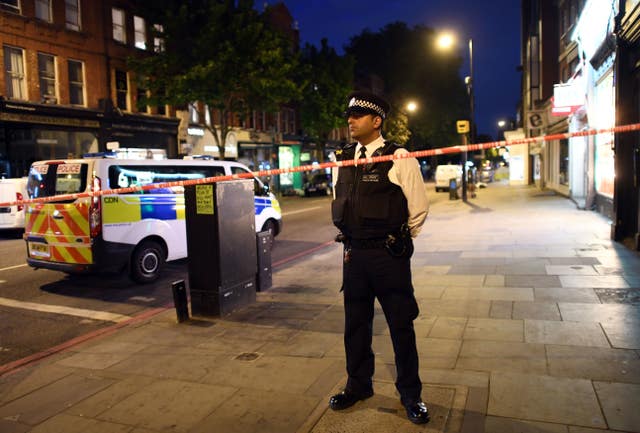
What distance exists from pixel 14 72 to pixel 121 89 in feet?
17.8

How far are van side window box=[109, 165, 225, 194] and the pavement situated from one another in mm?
2797

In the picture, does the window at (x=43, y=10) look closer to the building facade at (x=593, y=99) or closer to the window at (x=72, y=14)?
the window at (x=72, y=14)

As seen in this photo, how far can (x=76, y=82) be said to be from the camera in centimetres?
2395

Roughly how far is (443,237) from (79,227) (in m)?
8.00

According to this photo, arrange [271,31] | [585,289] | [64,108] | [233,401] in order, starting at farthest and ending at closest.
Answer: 1. [271,31]
2. [64,108]
3. [585,289]
4. [233,401]

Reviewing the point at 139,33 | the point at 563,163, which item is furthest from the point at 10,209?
the point at 563,163

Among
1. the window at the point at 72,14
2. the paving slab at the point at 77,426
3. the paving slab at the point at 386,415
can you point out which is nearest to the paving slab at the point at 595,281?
the paving slab at the point at 386,415

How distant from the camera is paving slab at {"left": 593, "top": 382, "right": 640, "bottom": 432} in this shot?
319cm

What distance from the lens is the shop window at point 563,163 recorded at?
78.5ft

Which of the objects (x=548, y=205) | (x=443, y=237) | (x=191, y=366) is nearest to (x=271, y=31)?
(x=548, y=205)

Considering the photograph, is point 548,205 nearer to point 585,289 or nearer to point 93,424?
point 585,289

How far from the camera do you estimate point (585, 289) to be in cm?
670

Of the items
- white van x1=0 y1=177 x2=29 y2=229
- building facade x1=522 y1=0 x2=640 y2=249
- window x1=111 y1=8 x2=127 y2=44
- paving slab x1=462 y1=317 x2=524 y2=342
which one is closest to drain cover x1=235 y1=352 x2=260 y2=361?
paving slab x1=462 y1=317 x2=524 y2=342

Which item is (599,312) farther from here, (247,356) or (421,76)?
(421,76)
